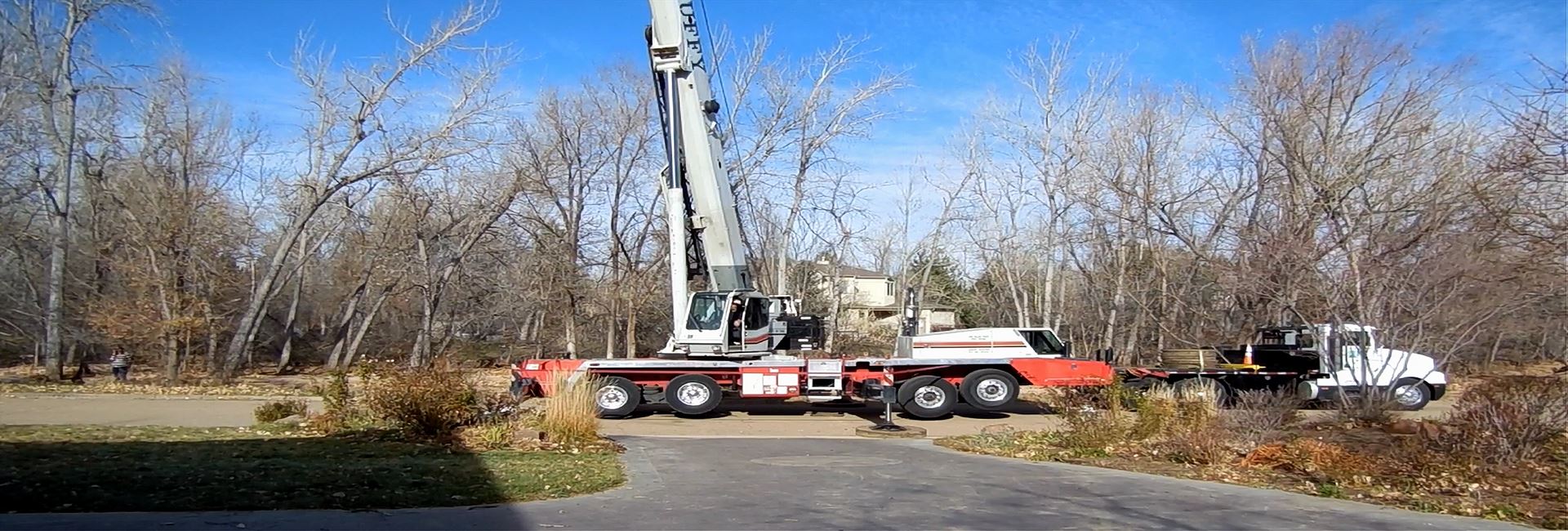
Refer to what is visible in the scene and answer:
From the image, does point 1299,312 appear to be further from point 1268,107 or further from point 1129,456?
point 1268,107

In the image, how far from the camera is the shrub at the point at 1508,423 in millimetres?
11320

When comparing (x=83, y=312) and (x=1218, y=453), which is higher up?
(x=83, y=312)

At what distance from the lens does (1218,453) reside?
41.0ft

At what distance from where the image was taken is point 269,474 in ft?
33.1

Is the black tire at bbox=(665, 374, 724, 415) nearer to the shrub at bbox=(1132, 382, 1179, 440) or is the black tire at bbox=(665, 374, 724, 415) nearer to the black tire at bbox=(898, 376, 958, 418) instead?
the black tire at bbox=(898, 376, 958, 418)

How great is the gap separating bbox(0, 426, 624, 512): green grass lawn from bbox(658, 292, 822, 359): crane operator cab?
25.0 feet

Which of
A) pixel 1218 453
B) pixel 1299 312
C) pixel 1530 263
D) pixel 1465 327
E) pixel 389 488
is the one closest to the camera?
pixel 389 488

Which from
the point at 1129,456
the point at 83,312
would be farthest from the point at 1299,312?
the point at 83,312

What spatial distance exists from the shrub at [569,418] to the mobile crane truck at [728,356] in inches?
231

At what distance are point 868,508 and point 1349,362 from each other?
12349 mm

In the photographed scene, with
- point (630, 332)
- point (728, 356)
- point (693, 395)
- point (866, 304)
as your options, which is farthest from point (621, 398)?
point (866, 304)

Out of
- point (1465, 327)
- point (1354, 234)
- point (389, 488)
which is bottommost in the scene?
point (389, 488)

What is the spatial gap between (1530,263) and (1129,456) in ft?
22.2

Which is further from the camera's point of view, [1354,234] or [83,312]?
[83,312]
